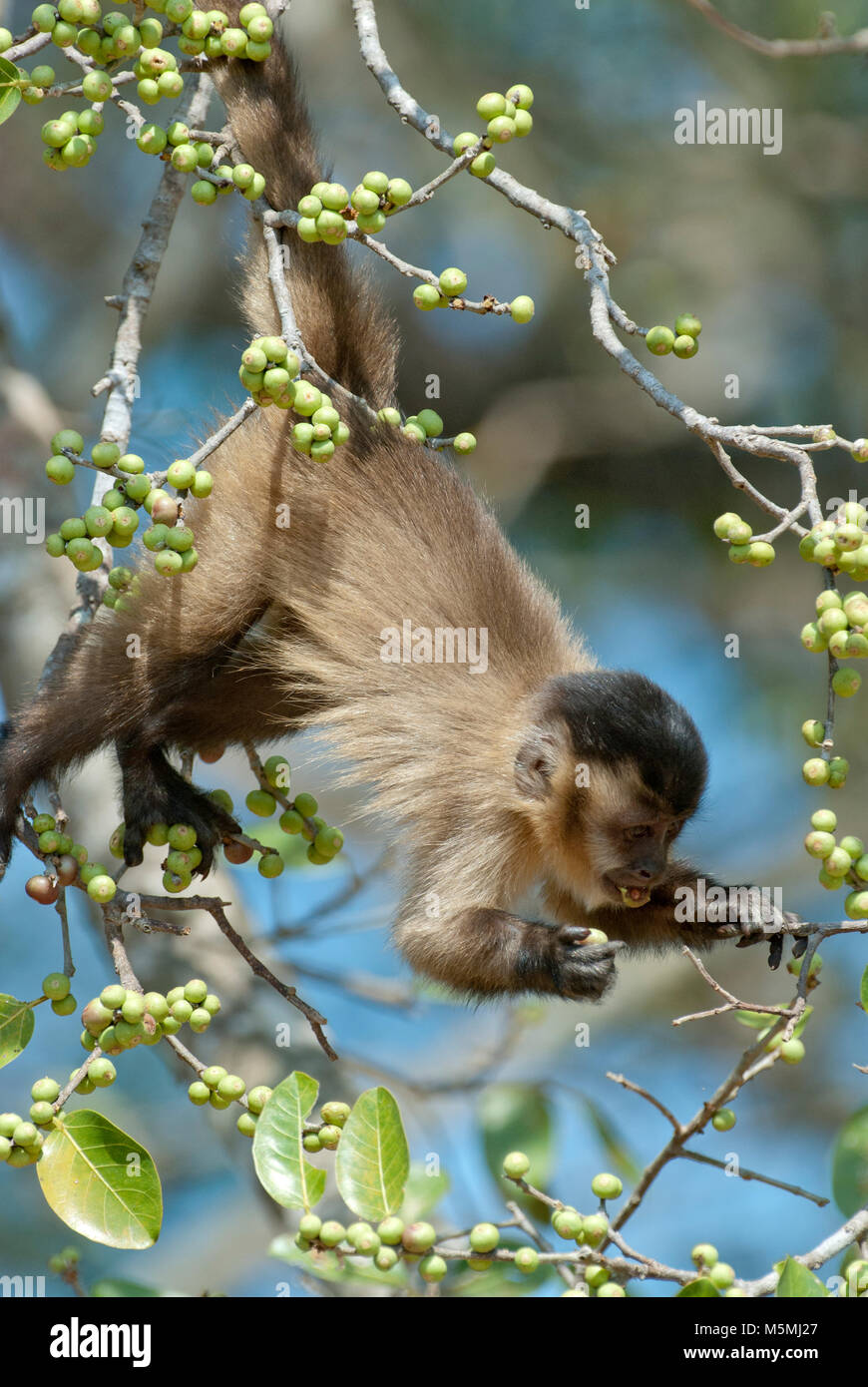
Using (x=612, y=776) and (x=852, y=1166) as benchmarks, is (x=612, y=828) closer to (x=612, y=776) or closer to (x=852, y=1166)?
Result: (x=612, y=776)

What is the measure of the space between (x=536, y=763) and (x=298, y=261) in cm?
162

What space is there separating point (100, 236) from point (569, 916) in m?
5.79

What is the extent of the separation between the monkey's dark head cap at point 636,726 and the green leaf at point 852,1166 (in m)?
1.06

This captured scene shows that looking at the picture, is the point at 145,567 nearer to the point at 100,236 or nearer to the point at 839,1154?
the point at 839,1154

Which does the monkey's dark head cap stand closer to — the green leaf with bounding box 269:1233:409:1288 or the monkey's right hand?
the monkey's right hand

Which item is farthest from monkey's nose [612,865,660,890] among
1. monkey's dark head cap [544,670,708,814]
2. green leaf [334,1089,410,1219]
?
green leaf [334,1089,410,1219]

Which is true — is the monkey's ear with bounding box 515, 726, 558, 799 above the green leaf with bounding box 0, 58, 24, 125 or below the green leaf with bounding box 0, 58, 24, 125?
below

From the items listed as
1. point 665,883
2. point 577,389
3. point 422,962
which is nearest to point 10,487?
point 422,962

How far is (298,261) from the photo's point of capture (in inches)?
144

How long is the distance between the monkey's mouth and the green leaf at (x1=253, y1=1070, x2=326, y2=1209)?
1660 mm


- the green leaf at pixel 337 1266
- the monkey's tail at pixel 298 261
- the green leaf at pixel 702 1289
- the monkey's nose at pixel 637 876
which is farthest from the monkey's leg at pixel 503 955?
the monkey's tail at pixel 298 261

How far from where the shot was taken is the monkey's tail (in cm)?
347

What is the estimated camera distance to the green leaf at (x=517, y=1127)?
13.0 feet

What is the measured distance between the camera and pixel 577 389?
8.45 meters
